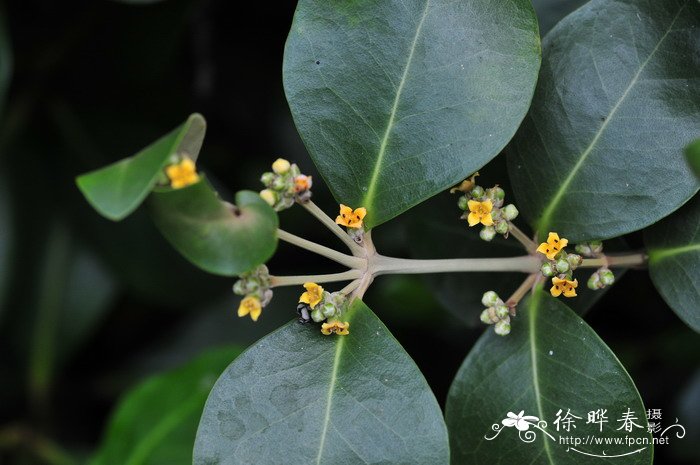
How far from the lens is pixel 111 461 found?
1.93 m

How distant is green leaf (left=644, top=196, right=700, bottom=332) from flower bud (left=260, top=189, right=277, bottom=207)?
0.63 m

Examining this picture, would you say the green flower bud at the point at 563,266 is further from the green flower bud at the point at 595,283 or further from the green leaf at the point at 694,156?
the green leaf at the point at 694,156

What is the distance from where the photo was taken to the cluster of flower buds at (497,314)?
1.23m

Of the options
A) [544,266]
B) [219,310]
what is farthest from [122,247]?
[544,266]

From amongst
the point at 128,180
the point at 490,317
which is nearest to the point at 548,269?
the point at 490,317

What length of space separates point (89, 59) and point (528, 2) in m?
1.58

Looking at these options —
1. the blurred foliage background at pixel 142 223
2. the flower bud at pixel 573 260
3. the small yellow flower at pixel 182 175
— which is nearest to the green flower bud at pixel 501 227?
the flower bud at pixel 573 260

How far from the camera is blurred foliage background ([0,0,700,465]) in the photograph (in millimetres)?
2197

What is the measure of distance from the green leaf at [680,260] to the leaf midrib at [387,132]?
0.47m

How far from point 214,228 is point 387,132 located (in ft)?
1.19

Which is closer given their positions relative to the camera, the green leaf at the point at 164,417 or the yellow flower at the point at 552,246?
the yellow flower at the point at 552,246

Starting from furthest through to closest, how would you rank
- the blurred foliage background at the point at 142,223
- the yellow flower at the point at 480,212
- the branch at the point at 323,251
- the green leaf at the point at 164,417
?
1. the blurred foliage background at the point at 142,223
2. the green leaf at the point at 164,417
3. the yellow flower at the point at 480,212
4. the branch at the point at 323,251

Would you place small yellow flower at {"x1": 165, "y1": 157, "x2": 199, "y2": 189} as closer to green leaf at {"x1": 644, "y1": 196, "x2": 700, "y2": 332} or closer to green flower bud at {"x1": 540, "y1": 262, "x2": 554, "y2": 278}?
green flower bud at {"x1": 540, "y1": 262, "x2": 554, "y2": 278}

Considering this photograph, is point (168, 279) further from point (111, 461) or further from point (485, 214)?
point (485, 214)
